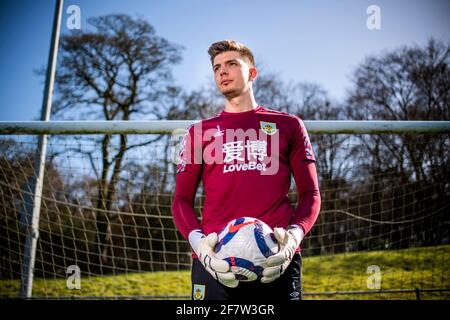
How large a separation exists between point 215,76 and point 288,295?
1.26 metres

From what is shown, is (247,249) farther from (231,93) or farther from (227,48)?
(227,48)

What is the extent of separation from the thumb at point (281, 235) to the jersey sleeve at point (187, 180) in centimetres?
44

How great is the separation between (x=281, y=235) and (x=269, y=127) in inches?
26.4

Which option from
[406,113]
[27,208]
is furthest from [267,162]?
[406,113]

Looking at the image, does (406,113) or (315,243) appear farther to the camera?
(406,113)

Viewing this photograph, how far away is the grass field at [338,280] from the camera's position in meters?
5.44

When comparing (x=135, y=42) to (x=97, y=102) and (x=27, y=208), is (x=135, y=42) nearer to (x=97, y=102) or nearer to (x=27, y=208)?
(x=97, y=102)

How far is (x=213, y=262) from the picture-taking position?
1.41 meters

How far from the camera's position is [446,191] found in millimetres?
6824

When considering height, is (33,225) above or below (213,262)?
below
